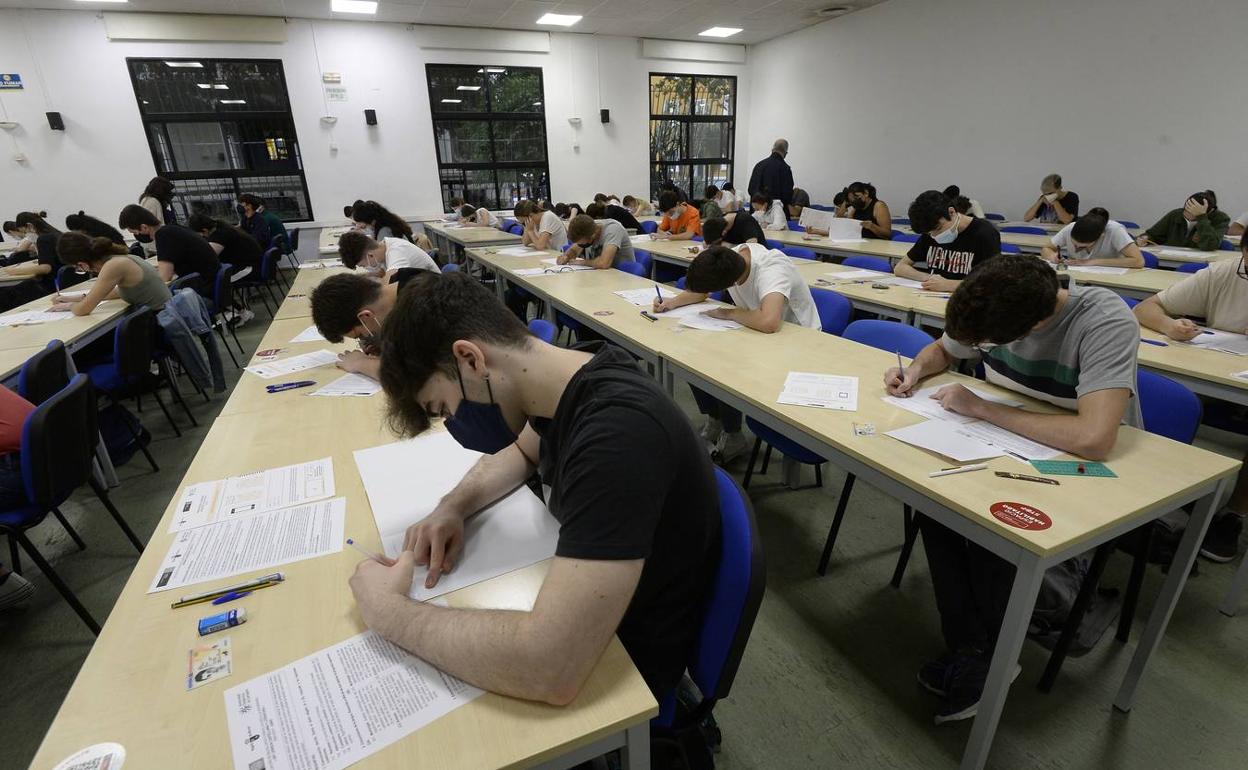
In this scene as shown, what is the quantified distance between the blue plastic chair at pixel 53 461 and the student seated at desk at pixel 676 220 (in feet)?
17.1

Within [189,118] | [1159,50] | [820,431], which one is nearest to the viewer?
[820,431]

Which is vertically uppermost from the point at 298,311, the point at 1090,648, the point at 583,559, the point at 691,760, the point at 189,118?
the point at 189,118

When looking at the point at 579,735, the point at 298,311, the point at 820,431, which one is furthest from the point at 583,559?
the point at 298,311

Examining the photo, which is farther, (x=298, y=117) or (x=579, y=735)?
(x=298, y=117)

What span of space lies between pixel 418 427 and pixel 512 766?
0.55 metres

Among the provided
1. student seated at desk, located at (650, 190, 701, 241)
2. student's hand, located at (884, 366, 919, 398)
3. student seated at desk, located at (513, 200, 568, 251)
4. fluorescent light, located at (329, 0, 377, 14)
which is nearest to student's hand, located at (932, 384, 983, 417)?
student's hand, located at (884, 366, 919, 398)

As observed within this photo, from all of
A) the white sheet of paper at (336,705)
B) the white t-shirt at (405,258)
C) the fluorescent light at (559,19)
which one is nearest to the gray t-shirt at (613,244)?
the white t-shirt at (405,258)

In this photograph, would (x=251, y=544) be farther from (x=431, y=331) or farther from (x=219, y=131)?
(x=219, y=131)

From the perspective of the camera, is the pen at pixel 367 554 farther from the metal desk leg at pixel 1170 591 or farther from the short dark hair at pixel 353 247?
the short dark hair at pixel 353 247

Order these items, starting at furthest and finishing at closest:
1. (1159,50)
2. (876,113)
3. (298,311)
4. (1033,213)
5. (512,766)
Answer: (876,113) → (1033,213) → (1159,50) → (298,311) → (512,766)

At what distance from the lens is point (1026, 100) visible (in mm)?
6582

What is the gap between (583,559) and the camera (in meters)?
0.74

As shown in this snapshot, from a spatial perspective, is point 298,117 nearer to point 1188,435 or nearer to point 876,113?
point 876,113

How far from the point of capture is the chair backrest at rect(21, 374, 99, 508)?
5.69ft
